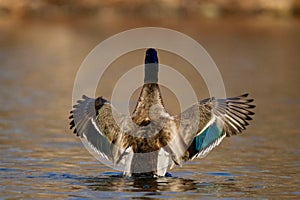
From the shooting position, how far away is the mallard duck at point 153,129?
394 inches

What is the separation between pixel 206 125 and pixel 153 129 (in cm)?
60

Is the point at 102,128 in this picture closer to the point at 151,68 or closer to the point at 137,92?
the point at 151,68

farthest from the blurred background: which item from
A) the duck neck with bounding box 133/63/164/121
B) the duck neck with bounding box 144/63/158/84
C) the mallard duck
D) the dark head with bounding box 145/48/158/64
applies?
the dark head with bounding box 145/48/158/64

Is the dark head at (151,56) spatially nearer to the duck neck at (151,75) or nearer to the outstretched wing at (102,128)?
the duck neck at (151,75)

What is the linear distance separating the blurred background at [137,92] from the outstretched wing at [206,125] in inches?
13.5

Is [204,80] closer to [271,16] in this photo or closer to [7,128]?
[7,128]

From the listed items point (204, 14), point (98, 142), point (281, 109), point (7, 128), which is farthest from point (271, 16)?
point (98, 142)

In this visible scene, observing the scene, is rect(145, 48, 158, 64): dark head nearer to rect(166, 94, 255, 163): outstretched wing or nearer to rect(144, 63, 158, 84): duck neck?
rect(144, 63, 158, 84): duck neck

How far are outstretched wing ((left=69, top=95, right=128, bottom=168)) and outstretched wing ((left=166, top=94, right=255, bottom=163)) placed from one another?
0.60m

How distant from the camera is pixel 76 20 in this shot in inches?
1454

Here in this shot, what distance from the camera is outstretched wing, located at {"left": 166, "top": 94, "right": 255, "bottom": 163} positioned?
33.0ft

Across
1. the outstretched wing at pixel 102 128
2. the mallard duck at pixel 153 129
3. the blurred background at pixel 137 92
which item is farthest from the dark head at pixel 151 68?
the blurred background at pixel 137 92

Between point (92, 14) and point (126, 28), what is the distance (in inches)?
317

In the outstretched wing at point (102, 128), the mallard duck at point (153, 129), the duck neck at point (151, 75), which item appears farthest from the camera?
the duck neck at point (151, 75)
